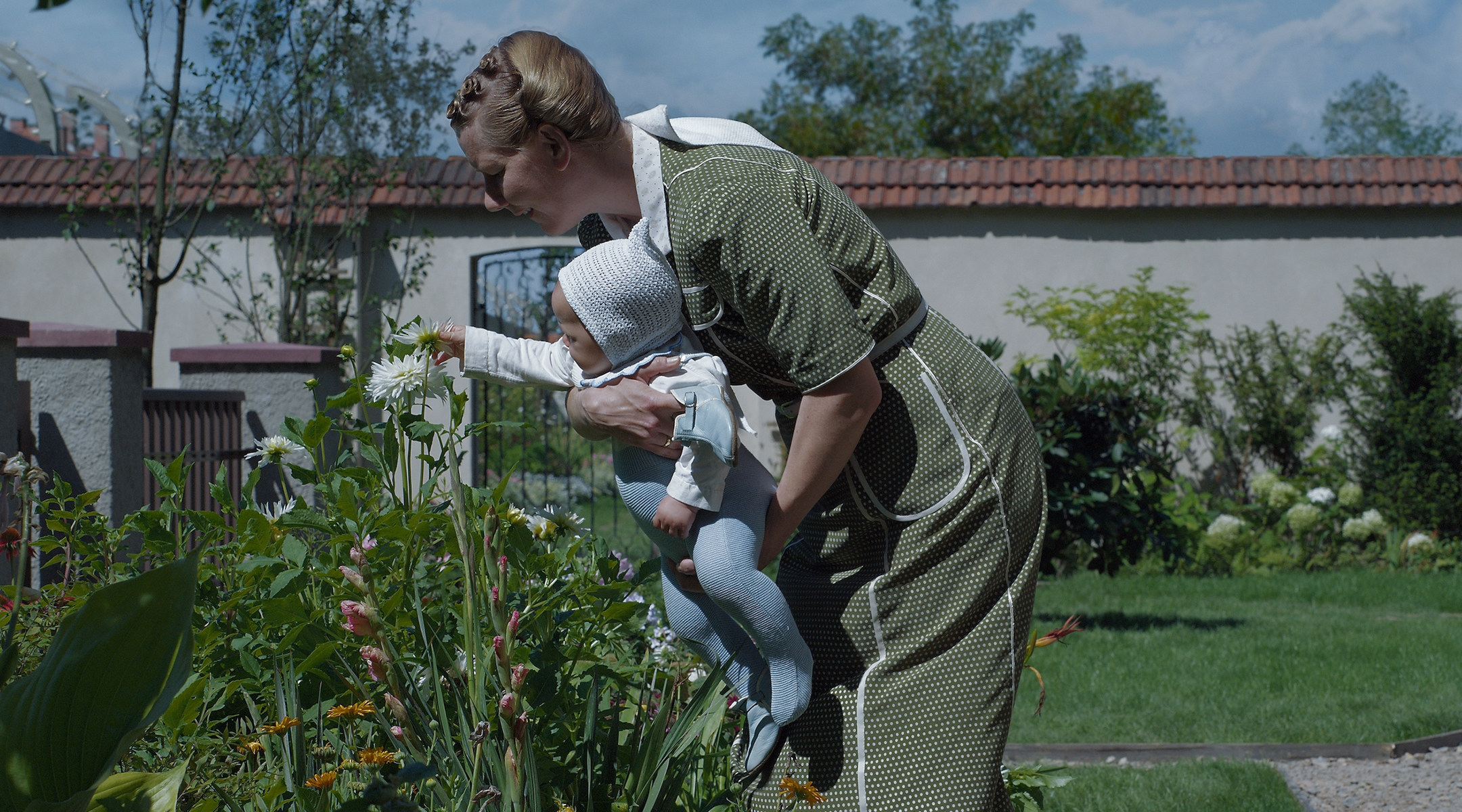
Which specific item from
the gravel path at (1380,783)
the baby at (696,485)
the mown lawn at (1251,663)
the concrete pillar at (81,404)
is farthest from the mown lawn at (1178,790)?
the concrete pillar at (81,404)

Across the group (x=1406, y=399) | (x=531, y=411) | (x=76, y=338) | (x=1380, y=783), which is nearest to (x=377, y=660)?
(x=1380, y=783)

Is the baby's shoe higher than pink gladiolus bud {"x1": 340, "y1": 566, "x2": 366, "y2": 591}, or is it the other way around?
pink gladiolus bud {"x1": 340, "y1": 566, "x2": 366, "y2": 591}

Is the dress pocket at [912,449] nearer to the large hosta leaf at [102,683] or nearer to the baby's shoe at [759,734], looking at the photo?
the baby's shoe at [759,734]

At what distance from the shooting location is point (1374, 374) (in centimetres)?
975

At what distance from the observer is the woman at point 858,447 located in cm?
139

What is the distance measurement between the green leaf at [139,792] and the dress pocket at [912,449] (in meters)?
0.89

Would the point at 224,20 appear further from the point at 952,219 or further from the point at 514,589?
the point at 514,589

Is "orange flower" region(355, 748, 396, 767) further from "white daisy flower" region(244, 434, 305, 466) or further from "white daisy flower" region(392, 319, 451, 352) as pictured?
"white daisy flower" region(244, 434, 305, 466)

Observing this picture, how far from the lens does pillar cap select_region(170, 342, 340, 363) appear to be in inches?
217

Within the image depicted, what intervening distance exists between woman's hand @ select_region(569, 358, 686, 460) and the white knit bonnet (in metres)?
0.04

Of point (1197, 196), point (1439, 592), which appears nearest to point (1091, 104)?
point (1197, 196)

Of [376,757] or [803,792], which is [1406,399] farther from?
[376,757]

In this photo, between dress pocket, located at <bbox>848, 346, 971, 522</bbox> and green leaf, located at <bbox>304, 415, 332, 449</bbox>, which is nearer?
dress pocket, located at <bbox>848, 346, 971, 522</bbox>

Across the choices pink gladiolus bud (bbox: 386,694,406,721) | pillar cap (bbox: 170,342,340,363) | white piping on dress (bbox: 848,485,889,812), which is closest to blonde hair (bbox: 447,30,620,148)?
white piping on dress (bbox: 848,485,889,812)
